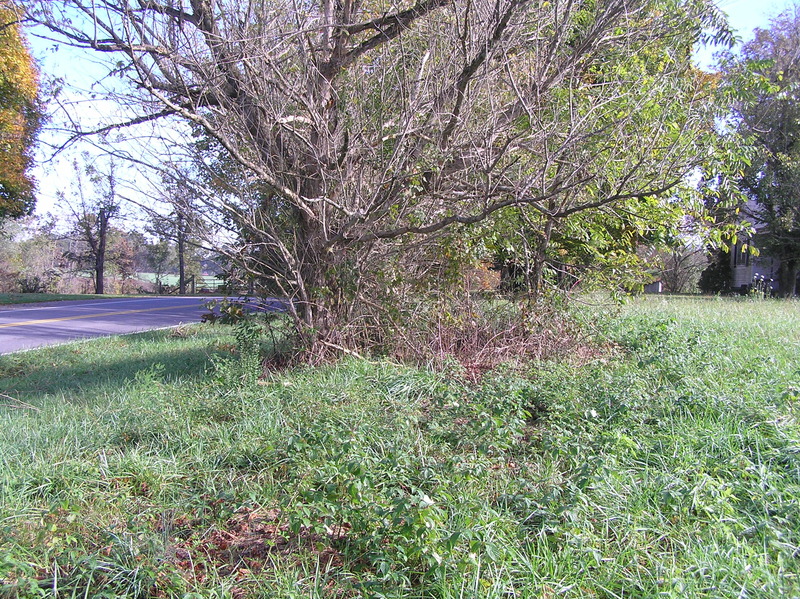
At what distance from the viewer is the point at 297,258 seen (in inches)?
230

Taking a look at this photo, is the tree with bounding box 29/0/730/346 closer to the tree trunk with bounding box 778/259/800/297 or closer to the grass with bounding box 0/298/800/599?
the grass with bounding box 0/298/800/599

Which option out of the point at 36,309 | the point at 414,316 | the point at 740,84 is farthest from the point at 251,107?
the point at 36,309

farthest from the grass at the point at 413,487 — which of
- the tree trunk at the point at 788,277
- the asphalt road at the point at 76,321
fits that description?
the tree trunk at the point at 788,277

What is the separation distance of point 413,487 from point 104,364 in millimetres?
6244

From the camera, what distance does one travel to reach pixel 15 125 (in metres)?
14.2

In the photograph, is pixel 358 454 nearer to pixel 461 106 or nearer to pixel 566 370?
pixel 566 370

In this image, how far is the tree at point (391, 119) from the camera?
5078mm

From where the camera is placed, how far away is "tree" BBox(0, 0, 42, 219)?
14.4 meters

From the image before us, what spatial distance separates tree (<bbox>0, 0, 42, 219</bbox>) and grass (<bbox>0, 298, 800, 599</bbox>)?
12.1 metres

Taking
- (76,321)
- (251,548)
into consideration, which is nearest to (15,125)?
Answer: (76,321)

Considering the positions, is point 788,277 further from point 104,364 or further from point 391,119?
point 104,364

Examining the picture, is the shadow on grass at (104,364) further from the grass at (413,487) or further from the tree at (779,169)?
the tree at (779,169)

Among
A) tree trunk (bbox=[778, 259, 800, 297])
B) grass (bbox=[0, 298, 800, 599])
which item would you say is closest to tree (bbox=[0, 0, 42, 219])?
grass (bbox=[0, 298, 800, 599])

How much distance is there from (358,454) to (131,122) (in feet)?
15.0
